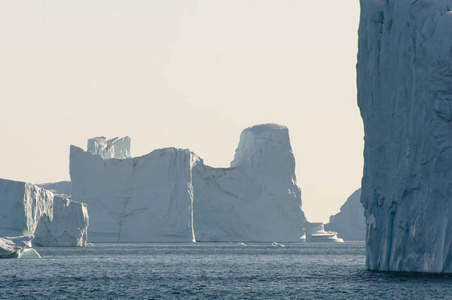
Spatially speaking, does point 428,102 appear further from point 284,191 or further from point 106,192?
point 284,191

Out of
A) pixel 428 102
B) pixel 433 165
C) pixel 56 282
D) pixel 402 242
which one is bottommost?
pixel 56 282

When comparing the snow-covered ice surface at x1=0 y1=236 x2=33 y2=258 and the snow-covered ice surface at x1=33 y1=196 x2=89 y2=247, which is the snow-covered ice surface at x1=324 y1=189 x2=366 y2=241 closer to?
the snow-covered ice surface at x1=33 y1=196 x2=89 y2=247

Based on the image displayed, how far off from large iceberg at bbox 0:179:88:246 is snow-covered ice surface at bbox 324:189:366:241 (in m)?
45.1

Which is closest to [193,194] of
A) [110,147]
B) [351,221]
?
[110,147]

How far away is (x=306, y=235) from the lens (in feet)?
258

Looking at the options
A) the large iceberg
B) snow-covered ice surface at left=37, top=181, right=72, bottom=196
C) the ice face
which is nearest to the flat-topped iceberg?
the ice face

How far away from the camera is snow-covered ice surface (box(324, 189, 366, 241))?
93250 mm

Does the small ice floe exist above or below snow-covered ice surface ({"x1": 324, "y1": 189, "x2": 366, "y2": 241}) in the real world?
below

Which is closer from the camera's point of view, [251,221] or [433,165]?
[433,165]

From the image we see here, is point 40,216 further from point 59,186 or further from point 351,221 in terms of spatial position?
A: point 59,186

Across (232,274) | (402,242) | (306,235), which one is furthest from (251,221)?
(402,242)

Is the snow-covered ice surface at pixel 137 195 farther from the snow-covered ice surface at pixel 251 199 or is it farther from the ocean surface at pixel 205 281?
the ocean surface at pixel 205 281

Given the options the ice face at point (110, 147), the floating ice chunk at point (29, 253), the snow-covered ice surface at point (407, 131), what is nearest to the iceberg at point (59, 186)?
the ice face at point (110, 147)

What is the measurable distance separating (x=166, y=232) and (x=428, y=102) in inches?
1643
